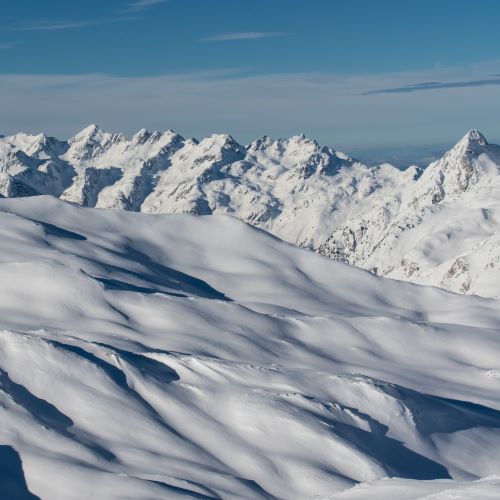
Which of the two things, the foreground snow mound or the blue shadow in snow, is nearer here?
the blue shadow in snow

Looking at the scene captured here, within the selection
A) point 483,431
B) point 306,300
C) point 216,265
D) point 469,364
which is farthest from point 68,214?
point 483,431

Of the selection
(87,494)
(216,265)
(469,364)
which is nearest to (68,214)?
(216,265)

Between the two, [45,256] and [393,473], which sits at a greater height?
[45,256]

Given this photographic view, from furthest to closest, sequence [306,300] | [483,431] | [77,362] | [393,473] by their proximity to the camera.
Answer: [306,300] < [483,431] < [77,362] < [393,473]

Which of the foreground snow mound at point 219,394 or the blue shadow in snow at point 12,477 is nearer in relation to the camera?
the blue shadow in snow at point 12,477

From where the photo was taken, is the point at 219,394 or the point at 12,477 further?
the point at 219,394

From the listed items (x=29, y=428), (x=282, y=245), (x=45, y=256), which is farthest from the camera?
(x=282, y=245)

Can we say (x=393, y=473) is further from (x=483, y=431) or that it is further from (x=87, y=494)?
(x=87, y=494)

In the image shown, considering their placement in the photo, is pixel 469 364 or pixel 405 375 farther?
pixel 469 364
